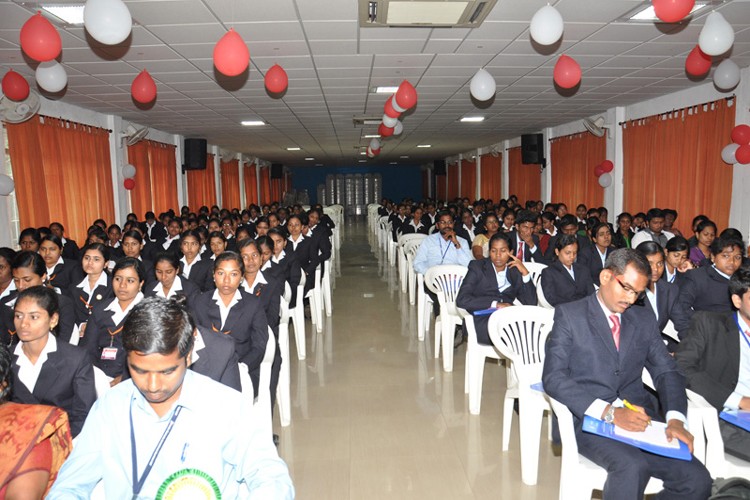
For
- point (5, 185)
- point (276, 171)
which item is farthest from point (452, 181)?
point (5, 185)

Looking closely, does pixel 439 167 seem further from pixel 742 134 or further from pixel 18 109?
pixel 18 109

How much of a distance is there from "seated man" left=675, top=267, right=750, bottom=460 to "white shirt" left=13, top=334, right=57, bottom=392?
2880 mm

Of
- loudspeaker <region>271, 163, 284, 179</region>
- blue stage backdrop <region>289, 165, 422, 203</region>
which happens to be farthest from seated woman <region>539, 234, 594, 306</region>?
blue stage backdrop <region>289, 165, 422, 203</region>

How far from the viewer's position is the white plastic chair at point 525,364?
303 centimetres

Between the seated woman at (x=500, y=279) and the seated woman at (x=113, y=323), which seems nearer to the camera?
the seated woman at (x=113, y=323)

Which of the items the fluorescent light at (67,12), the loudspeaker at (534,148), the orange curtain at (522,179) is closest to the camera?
the fluorescent light at (67,12)

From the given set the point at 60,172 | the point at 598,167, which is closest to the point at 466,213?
the point at 598,167

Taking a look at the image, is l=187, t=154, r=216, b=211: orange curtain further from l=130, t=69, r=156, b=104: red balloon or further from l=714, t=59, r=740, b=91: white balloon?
l=714, t=59, r=740, b=91: white balloon

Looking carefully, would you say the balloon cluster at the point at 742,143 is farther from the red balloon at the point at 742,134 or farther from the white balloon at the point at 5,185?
the white balloon at the point at 5,185

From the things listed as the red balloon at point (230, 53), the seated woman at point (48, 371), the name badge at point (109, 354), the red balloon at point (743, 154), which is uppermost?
the red balloon at point (230, 53)

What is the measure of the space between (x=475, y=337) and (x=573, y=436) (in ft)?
5.51

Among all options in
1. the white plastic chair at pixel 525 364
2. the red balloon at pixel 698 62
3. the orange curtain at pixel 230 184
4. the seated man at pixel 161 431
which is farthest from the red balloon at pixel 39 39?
the orange curtain at pixel 230 184

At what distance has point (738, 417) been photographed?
2.44 metres

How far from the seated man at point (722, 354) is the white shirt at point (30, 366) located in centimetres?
288
